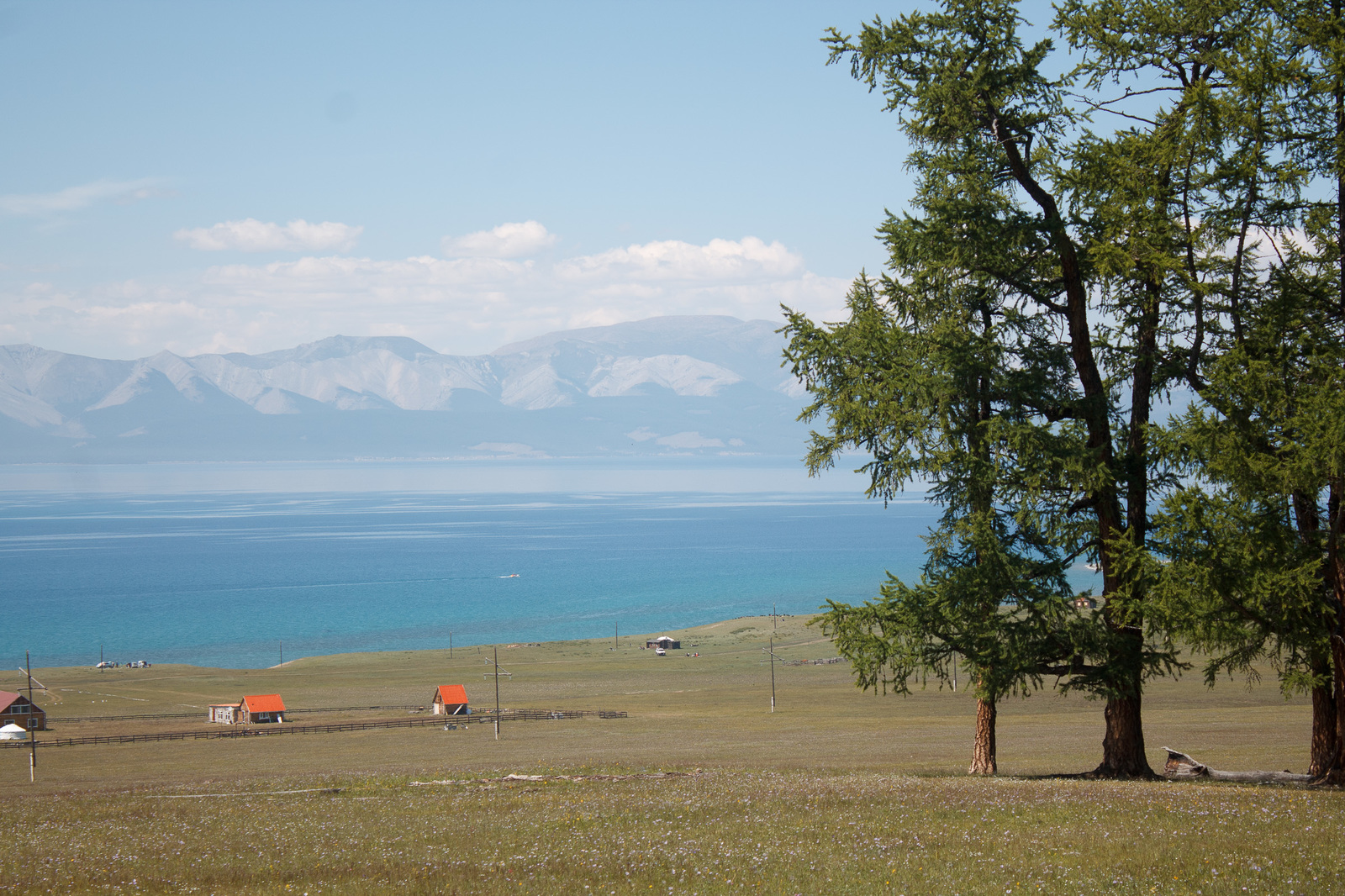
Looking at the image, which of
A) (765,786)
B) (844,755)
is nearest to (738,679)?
(844,755)

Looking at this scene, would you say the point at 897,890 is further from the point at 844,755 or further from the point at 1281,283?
the point at 844,755

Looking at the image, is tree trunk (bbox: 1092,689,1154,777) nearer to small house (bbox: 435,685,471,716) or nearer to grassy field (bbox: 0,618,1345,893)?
grassy field (bbox: 0,618,1345,893)

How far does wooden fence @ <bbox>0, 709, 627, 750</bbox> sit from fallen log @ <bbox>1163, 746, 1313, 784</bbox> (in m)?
49.0

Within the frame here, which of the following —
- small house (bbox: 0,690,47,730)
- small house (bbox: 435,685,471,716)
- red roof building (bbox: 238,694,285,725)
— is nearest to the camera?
small house (bbox: 0,690,47,730)

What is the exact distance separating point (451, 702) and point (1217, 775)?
59.4m

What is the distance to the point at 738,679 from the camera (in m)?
91.2

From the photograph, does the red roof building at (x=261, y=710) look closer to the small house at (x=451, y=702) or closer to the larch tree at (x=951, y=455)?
the small house at (x=451, y=702)

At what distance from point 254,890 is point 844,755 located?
31.7 metres

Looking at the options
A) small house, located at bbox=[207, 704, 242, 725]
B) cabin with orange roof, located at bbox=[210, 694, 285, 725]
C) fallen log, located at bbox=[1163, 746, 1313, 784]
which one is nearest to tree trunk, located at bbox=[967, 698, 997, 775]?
fallen log, located at bbox=[1163, 746, 1313, 784]

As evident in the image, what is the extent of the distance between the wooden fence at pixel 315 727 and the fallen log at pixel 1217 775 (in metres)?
49.0

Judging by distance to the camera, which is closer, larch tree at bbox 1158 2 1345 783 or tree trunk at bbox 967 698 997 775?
larch tree at bbox 1158 2 1345 783

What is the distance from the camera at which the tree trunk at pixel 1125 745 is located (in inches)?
695

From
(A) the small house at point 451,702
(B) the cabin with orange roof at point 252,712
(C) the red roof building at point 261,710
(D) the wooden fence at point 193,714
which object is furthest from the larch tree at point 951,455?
(D) the wooden fence at point 193,714

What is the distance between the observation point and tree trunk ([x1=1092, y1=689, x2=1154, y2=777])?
1766cm
